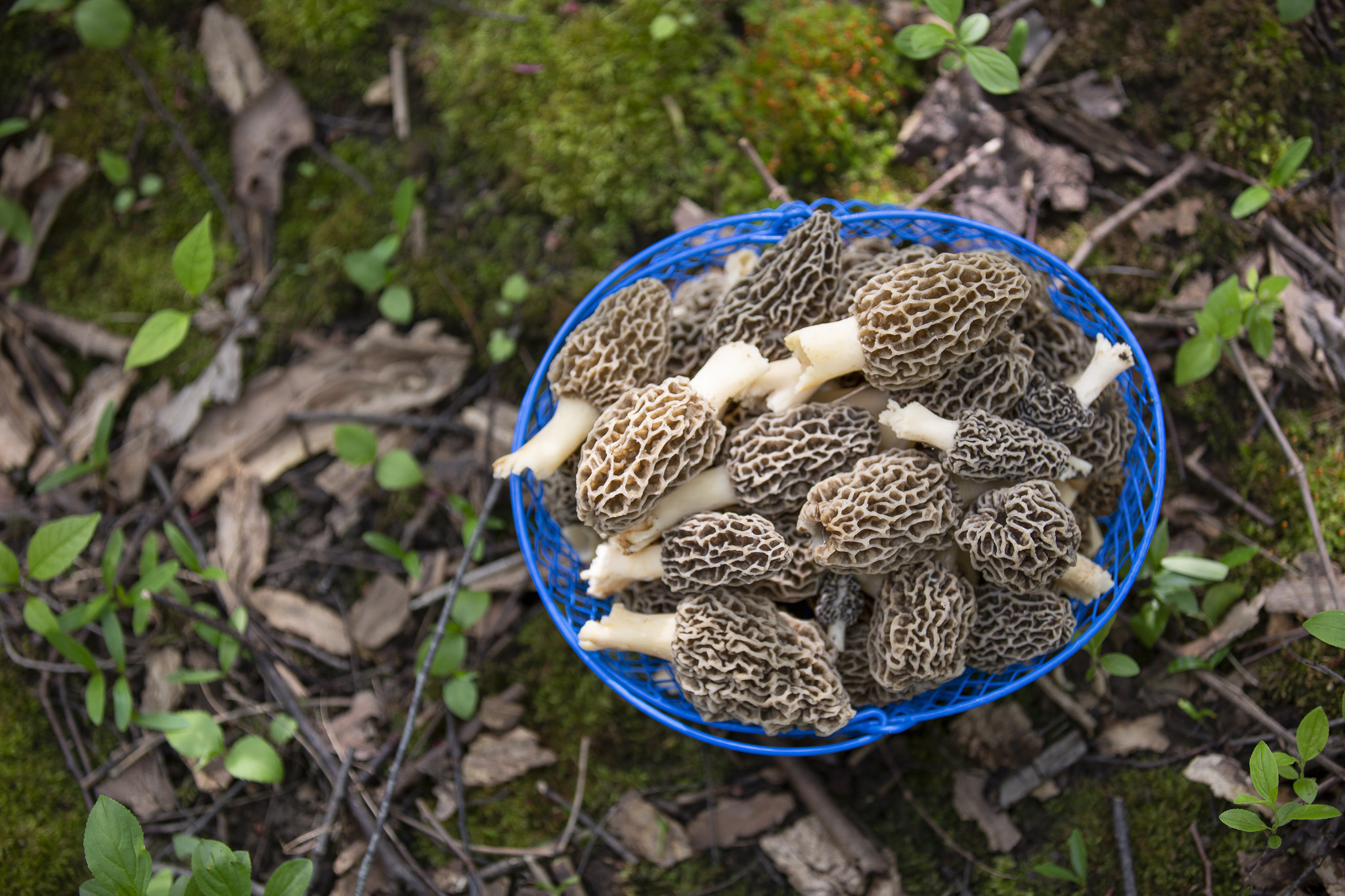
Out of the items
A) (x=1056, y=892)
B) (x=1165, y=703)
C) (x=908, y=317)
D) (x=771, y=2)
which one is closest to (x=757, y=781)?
(x=1056, y=892)

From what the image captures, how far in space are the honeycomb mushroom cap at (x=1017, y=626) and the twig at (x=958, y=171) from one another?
1529 mm

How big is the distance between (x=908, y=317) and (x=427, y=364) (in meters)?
2.00

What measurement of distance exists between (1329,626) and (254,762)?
3325mm

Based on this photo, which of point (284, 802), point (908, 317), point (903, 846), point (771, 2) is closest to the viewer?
point (908, 317)

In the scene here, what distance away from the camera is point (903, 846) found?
9.36 feet

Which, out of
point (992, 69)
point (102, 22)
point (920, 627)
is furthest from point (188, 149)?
point (920, 627)

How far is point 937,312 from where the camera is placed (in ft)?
7.20

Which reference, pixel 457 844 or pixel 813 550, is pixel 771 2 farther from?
pixel 457 844

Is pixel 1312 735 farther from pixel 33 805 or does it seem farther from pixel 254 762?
pixel 33 805

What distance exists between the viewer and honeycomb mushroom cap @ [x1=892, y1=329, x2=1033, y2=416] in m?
2.38

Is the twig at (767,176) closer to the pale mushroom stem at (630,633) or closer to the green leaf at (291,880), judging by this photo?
the pale mushroom stem at (630,633)

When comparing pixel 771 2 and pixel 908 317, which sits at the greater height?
pixel 771 2

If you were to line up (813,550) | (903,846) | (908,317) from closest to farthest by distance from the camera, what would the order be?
(908,317) < (813,550) < (903,846)

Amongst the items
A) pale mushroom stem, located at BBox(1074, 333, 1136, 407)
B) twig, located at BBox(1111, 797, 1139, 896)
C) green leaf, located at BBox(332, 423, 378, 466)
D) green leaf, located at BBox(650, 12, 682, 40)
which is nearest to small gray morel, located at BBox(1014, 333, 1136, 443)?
pale mushroom stem, located at BBox(1074, 333, 1136, 407)
